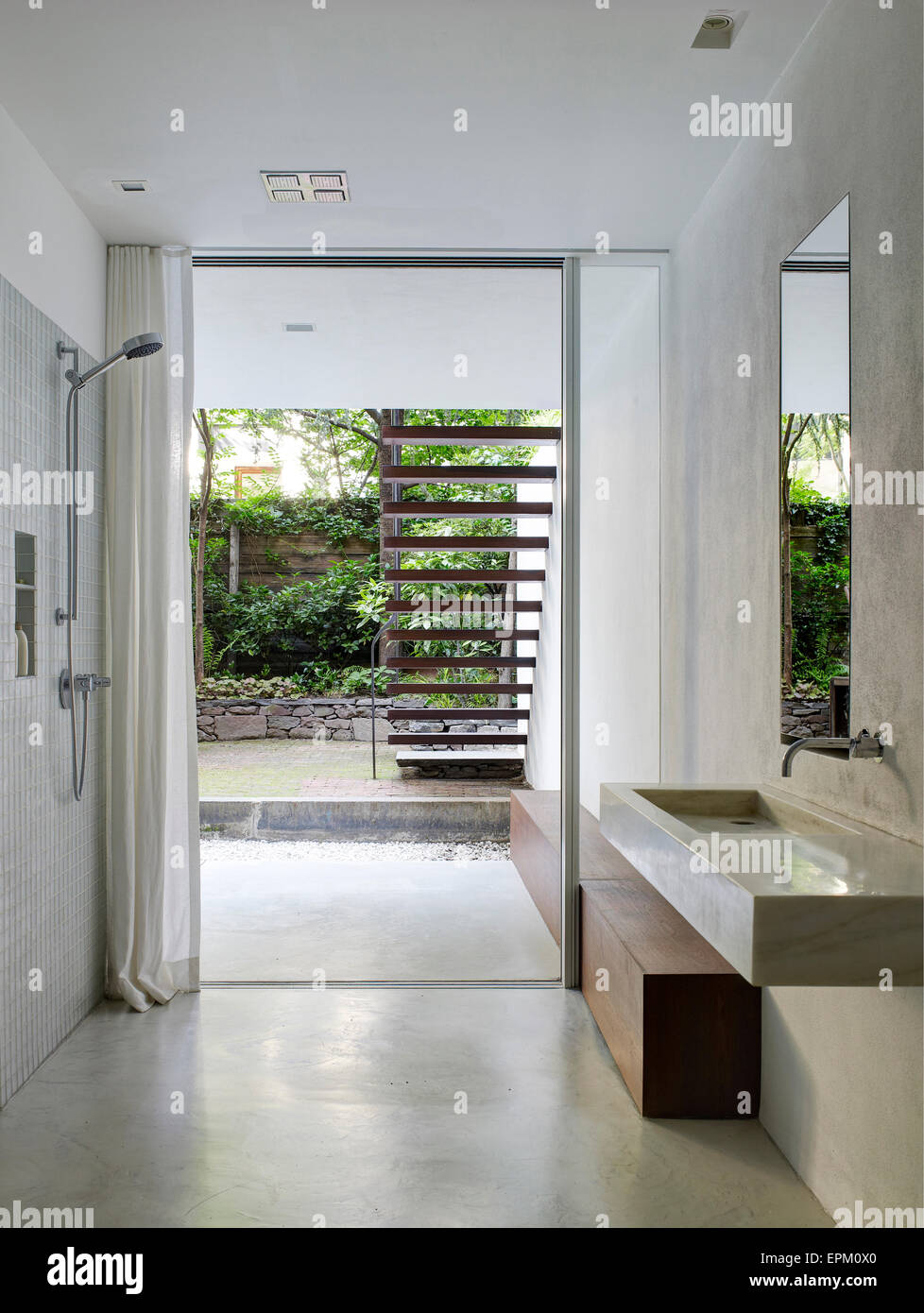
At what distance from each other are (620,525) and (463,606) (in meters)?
2.17

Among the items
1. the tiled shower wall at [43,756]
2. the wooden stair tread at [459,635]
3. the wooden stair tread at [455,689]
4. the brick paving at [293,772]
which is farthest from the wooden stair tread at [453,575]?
the tiled shower wall at [43,756]

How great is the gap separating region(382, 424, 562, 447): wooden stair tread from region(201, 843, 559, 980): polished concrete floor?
2264 millimetres

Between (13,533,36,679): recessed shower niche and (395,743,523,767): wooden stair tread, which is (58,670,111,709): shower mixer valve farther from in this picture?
(395,743,523,767): wooden stair tread

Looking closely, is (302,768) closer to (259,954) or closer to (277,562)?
(277,562)

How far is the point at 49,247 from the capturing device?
306 centimetres

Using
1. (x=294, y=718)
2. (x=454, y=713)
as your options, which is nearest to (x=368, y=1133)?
(x=294, y=718)

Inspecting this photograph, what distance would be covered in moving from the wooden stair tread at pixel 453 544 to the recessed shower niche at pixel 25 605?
2601 mm

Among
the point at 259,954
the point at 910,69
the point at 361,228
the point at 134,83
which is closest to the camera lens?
the point at 910,69

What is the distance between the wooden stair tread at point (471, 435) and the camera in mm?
5141

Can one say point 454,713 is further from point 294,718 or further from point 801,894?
point 801,894

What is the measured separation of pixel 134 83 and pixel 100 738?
209 centimetres

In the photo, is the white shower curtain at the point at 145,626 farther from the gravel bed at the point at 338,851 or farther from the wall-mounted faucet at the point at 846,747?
the wall-mounted faucet at the point at 846,747

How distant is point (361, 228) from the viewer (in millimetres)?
3457
